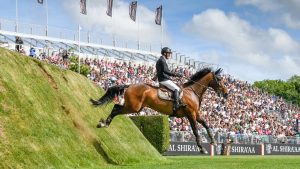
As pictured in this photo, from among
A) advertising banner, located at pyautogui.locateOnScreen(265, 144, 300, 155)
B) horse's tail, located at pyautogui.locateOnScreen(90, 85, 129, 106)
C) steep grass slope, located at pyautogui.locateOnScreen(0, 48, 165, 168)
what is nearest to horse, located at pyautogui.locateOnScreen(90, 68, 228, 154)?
horse's tail, located at pyautogui.locateOnScreen(90, 85, 129, 106)

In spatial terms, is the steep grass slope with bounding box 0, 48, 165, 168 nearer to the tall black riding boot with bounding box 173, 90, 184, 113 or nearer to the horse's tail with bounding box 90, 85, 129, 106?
the horse's tail with bounding box 90, 85, 129, 106

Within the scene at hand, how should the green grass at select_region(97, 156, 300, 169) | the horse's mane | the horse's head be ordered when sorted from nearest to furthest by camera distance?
the green grass at select_region(97, 156, 300, 169) < the horse's mane < the horse's head

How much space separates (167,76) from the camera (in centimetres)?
2002

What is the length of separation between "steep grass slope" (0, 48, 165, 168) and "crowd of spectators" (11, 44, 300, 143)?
20.6 m

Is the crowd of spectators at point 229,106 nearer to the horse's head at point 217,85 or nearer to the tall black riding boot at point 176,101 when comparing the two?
the horse's head at point 217,85

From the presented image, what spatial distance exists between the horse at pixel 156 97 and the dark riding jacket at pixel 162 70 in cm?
45

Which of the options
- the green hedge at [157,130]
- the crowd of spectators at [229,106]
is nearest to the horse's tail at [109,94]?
the green hedge at [157,130]

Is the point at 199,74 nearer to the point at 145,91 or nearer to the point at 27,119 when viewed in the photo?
the point at 145,91

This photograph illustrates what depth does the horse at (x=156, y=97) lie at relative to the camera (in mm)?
19391

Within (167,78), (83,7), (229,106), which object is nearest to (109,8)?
(83,7)

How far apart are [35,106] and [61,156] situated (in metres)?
1.87

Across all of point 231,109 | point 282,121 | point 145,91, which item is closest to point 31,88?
point 145,91

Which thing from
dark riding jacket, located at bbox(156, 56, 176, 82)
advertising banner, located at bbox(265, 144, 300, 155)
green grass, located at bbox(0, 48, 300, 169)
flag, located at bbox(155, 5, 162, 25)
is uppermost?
flag, located at bbox(155, 5, 162, 25)

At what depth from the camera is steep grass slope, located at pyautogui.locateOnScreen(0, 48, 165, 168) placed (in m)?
15.1
